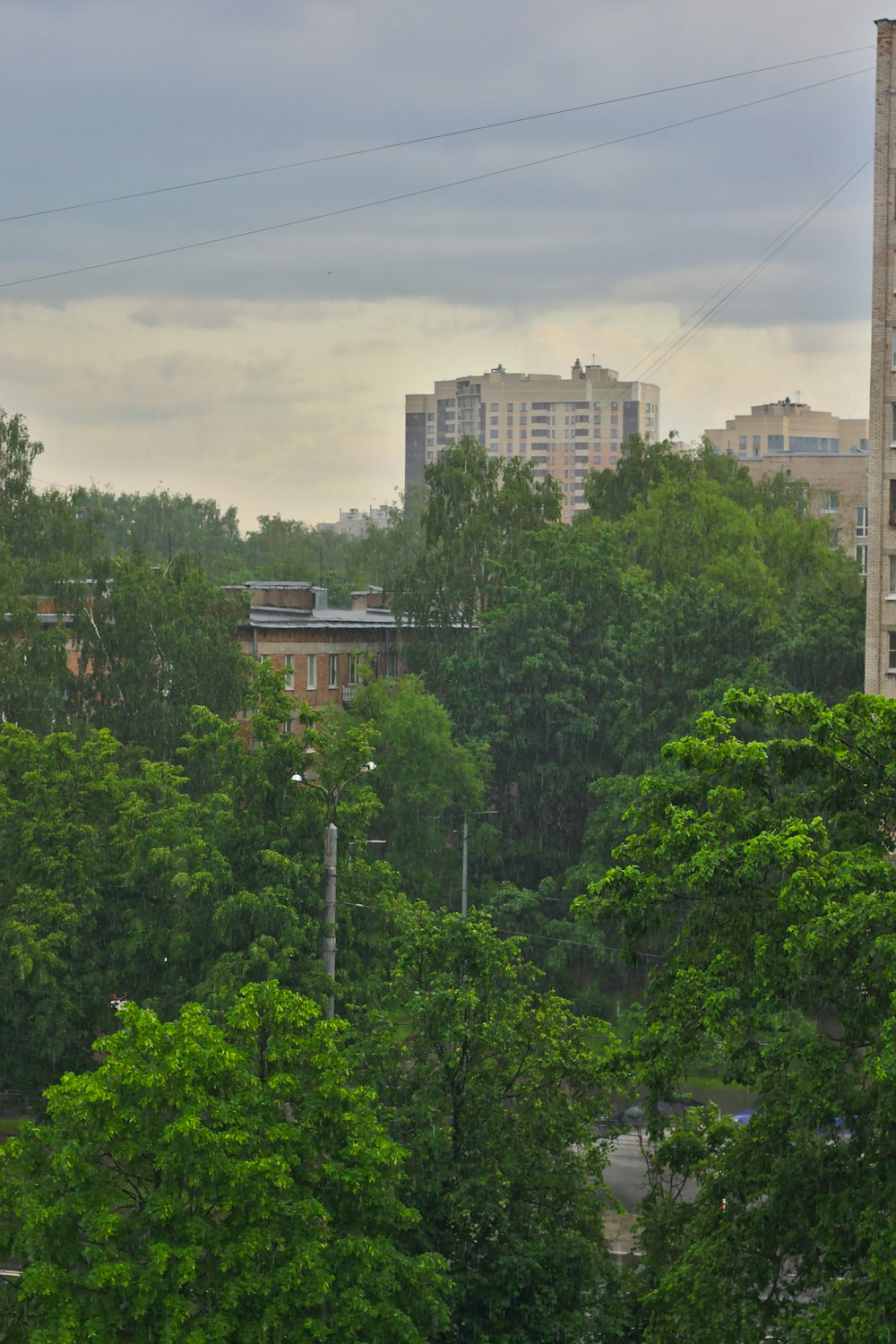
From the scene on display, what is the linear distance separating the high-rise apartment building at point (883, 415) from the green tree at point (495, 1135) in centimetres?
2485

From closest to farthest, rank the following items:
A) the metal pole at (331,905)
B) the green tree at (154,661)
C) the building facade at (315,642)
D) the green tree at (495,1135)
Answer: the green tree at (495,1135) → the metal pole at (331,905) → the green tree at (154,661) → the building facade at (315,642)

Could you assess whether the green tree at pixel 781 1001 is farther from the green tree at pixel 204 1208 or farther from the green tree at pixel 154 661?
the green tree at pixel 154 661

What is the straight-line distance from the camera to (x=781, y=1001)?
1880cm

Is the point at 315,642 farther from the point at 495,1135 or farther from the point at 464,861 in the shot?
the point at 495,1135

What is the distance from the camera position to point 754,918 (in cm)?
2005

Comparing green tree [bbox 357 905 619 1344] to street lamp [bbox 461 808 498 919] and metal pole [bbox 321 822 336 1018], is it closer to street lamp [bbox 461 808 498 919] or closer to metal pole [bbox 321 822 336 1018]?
metal pole [bbox 321 822 336 1018]

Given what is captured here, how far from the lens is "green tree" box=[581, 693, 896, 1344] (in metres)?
18.1

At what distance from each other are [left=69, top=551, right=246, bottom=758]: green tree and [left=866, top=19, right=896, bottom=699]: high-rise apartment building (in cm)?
2001

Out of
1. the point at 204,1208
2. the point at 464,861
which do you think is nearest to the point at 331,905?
the point at 204,1208

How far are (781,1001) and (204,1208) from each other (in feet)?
25.0

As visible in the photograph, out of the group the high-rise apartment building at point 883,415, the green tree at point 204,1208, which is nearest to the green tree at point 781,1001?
the green tree at point 204,1208

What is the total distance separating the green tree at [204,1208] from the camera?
19422 mm

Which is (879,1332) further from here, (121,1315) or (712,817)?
(121,1315)

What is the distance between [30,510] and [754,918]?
197ft
